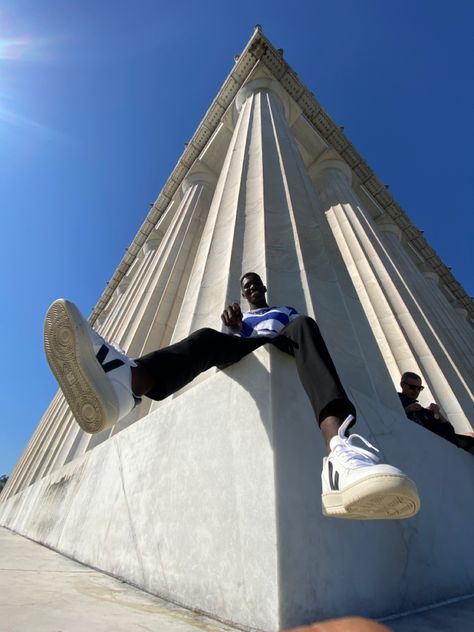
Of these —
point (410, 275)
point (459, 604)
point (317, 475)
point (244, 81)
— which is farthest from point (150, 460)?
point (244, 81)

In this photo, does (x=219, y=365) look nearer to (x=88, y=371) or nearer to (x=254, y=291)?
(x=88, y=371)

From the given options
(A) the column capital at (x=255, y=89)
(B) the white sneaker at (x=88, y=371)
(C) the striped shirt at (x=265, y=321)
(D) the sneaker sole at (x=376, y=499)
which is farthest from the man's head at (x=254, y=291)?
(A) the column capital at (x=255, y=89)

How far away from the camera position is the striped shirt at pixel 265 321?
8.12 feet

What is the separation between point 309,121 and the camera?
44.9 ft

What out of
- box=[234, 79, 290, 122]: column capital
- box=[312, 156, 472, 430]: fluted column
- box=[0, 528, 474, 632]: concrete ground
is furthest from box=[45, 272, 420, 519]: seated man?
box=[234, 79, 290, 122]: column capital

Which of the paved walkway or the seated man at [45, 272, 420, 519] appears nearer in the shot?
the paved walkway

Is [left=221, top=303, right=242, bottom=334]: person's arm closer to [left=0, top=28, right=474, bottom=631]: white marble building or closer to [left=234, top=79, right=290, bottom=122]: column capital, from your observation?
[left=0, top=28, right=474, bottom=631]: white marble building

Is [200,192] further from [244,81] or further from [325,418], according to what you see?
[325,418]

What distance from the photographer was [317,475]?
1665 millimetres

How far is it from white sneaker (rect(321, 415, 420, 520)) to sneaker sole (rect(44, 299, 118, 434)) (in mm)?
997

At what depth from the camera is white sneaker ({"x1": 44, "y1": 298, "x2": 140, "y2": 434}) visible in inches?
65.4

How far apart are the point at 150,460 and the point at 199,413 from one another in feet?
1.60

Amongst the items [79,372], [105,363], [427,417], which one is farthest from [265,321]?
[427,417]

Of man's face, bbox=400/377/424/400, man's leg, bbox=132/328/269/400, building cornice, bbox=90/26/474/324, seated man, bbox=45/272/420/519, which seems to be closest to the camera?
seated man, bbox=45/272/420/519
